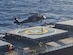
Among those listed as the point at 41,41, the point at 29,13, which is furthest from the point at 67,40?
the point at 29,13

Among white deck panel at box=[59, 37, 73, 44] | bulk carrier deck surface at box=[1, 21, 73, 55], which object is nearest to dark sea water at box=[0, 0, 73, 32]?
bulk carrier deck surface at box=[1, 21, 73, 55]

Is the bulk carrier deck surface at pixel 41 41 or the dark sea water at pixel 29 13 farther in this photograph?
the dark sea water at pixel 29 13

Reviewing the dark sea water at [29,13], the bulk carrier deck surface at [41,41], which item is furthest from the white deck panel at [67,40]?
the dark sea water at [29,13]

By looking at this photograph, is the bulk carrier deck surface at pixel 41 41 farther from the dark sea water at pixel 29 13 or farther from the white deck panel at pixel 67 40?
the dark sea water at pixel 29 13

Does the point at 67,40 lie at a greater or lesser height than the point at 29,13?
greater

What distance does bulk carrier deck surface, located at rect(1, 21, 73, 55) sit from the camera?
39934mm

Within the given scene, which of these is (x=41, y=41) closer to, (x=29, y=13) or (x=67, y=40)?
(x=67, y=40)

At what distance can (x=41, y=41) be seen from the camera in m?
42.5

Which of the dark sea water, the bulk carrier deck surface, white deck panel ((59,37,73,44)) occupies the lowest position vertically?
the dark sea water

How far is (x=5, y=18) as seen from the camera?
424 ft

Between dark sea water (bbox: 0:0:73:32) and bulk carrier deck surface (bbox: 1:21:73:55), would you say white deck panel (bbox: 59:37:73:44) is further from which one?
dark sea water (bbox: 0:0:73:32)

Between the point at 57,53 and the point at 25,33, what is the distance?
8.46 m

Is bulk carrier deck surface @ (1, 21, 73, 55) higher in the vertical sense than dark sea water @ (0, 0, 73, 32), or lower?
higher

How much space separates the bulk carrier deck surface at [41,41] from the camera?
1572 inches
